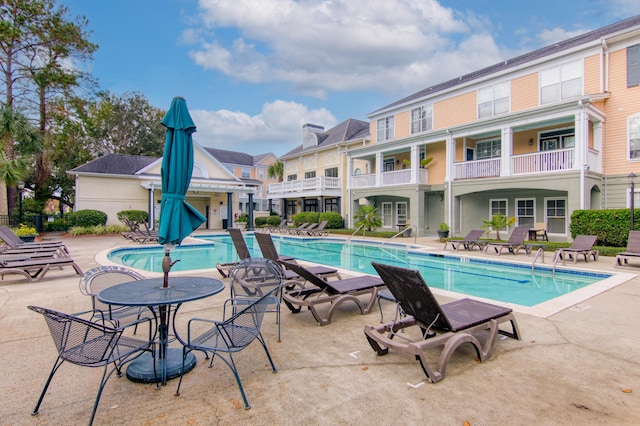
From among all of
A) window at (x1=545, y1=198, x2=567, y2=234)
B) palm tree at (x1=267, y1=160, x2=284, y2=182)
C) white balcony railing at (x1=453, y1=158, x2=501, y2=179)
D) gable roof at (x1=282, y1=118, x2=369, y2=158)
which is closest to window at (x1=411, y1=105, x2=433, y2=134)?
white balcony railing at (x1=453, y1=158, x2=501, y2=179)

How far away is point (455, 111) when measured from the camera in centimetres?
2059

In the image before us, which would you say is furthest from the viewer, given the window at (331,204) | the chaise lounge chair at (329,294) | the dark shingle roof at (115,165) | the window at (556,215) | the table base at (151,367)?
the window at (331,204)

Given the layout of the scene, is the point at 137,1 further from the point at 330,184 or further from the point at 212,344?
the point at 212,344

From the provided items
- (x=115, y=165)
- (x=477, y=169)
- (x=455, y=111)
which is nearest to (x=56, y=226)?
(x=115, y=165)

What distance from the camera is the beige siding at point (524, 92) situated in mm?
17344

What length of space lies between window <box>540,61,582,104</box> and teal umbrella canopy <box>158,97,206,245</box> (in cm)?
1842

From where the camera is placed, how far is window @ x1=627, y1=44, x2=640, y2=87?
14.6 metres

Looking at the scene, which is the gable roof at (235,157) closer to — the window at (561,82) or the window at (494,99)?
the window at (494,99)

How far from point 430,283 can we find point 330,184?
18960mm

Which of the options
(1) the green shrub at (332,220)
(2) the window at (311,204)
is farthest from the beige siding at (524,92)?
(2) the window at (311,204)

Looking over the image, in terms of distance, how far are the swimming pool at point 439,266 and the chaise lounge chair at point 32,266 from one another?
10.3ft

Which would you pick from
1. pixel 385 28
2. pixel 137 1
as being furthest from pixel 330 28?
pixel 137 1

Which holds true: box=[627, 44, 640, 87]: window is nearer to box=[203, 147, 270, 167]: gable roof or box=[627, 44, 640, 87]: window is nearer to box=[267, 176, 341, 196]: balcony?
box=[267, 176, 341, 196]: balcony

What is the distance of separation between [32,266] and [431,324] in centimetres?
862
